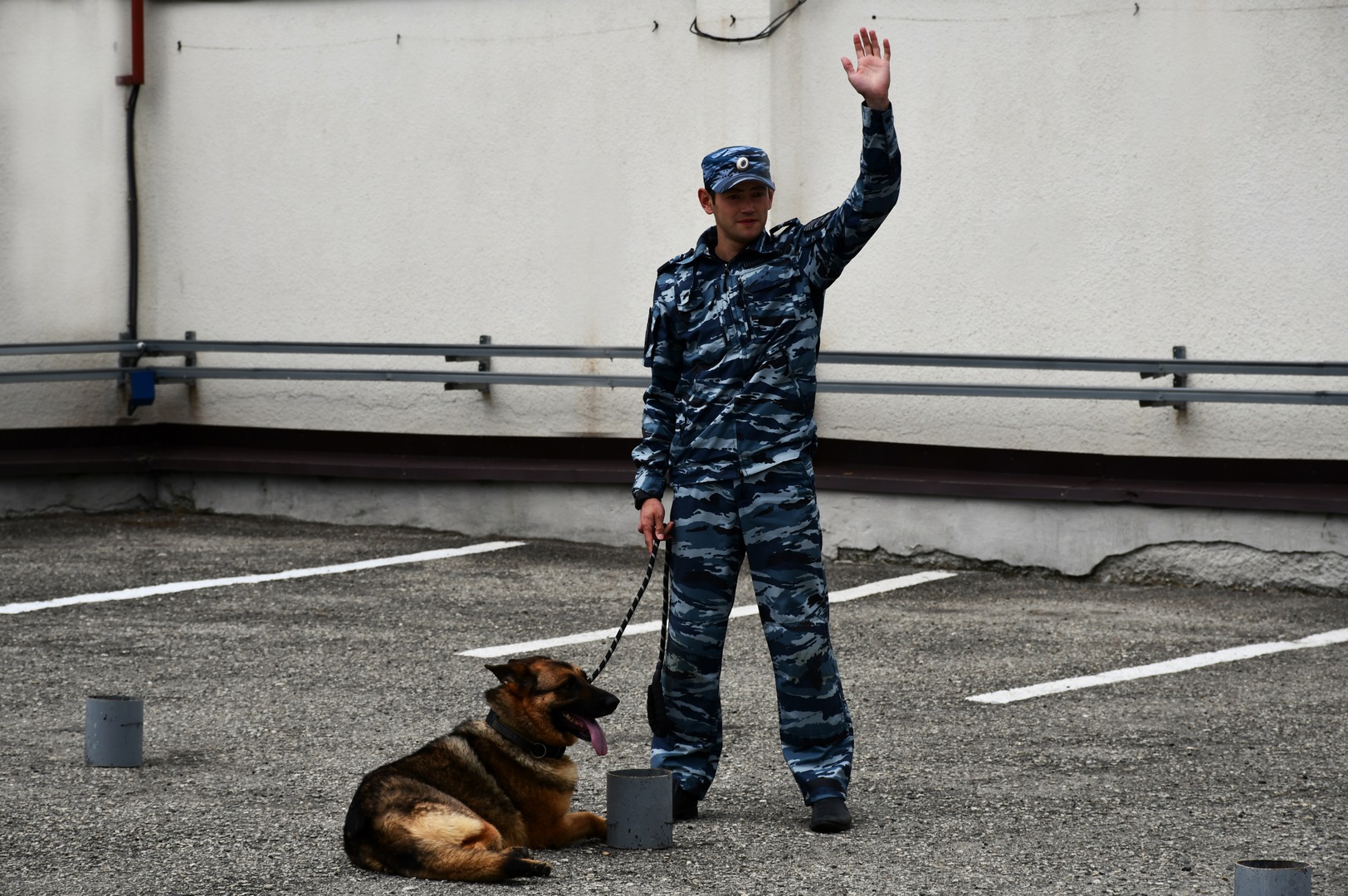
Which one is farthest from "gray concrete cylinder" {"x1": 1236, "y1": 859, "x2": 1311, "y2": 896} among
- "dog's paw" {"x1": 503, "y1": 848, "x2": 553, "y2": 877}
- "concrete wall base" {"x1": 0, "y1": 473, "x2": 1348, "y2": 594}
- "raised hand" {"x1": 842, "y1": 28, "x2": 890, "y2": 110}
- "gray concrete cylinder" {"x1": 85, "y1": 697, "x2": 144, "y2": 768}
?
"concrete wall base" {"x1": 0, "y1": 473, "x2": 1348, "y2": 594}

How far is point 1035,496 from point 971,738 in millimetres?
3893

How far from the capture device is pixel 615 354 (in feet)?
37.8

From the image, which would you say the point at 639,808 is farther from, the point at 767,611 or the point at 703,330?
the point at 703,330

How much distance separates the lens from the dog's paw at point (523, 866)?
16.1ft

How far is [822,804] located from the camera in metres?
5.61

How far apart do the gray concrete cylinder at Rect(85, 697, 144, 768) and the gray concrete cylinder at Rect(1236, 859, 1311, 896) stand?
145 inches

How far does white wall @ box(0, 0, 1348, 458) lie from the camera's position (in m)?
10.2

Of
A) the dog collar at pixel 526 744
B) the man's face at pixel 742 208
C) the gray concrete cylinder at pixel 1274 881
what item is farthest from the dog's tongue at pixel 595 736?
the gray concrete cylinder at pixel 1274 881

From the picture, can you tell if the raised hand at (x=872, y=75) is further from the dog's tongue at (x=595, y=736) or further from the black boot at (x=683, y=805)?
the black boot at (x=683, y=805)

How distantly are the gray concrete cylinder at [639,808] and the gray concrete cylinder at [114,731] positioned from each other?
74.3 inches

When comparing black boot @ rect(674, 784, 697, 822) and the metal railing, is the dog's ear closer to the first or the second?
black boot @ rect(674, 784, 697, 822)

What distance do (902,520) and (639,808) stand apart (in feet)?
19.4

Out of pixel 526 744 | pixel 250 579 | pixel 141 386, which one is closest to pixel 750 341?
pixel 526 744

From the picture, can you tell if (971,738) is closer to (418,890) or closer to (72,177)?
(418,890)
